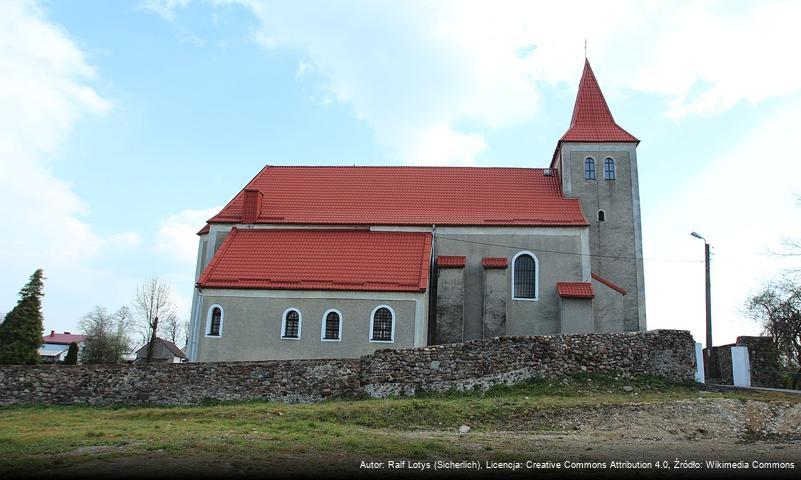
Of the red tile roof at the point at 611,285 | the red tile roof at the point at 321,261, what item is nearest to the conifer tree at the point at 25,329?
the red tile roof at the point at 321,261

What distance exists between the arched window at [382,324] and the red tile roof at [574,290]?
7.52 metres

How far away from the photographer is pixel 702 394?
1836 cm

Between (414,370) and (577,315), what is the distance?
10.2m

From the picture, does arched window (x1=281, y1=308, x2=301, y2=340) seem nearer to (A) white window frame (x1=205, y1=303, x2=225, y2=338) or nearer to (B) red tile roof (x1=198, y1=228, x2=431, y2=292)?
(B) red tile roof (x1=198, y1=228, x2=431, y2=292)

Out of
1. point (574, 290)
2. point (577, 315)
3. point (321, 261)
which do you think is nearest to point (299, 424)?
point (321, 261)

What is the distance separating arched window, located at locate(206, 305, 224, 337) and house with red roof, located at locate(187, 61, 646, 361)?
0.14 feet

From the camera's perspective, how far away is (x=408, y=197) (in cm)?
3189

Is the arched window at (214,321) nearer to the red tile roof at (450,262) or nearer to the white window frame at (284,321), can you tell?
the white window frame at (284,321)

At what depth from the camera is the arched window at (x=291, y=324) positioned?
25.5 meters

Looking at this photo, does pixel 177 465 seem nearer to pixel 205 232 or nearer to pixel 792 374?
pixel 792 374

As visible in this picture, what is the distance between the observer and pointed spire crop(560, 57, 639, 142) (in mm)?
31725

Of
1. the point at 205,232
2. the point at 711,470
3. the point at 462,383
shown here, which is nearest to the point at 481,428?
the point at 462,383

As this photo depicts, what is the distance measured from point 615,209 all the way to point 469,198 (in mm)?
7121

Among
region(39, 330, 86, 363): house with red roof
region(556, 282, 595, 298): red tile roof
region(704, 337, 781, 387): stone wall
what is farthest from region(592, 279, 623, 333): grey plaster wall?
region(39, 330, 86, 363): house with red roof
